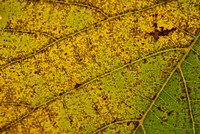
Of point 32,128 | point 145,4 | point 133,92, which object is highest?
point 145,4

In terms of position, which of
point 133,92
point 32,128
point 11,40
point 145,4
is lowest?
point 32,128

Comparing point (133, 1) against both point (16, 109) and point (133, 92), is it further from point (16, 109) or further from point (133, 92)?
point (16, 109)

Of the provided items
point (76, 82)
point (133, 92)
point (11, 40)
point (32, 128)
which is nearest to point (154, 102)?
point (133, 92)

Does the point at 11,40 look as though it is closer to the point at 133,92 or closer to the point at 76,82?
the point at 76,82

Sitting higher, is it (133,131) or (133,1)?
(133,1)

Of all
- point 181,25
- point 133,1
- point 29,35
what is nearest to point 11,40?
point 29,35

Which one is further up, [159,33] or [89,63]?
[159,33]
